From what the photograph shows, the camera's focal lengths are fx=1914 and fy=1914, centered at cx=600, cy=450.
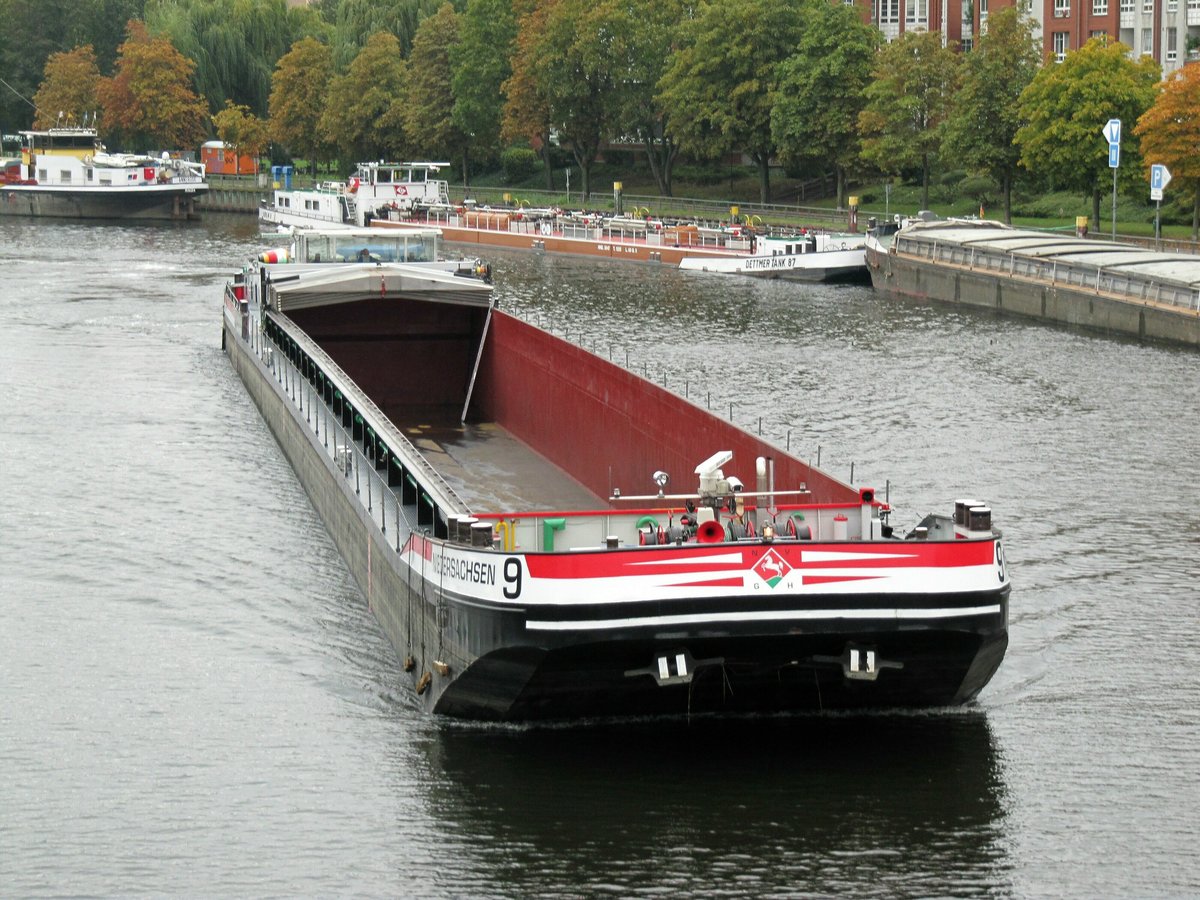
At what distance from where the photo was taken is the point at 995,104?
75.4 m

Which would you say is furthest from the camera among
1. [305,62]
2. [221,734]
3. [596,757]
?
[305,62]

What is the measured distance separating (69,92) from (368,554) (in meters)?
122

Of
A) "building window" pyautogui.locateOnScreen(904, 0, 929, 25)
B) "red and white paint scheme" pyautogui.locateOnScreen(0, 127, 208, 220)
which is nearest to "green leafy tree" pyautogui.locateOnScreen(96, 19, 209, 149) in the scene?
"red and white paint scheme" pyautogui.locateOnScreen(0, 127, 208, 220)

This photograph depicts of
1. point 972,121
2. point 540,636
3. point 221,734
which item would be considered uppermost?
point 972,121

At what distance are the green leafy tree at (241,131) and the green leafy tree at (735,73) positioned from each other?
42.8 meters

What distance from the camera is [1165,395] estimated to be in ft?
130

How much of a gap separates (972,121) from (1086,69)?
5561 millimetres

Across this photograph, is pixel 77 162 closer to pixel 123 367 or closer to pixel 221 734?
pixel 123 367

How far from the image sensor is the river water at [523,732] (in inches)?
609

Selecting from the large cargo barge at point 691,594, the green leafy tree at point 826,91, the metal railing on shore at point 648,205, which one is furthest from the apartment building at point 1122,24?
the large cargo barge at point 691,594

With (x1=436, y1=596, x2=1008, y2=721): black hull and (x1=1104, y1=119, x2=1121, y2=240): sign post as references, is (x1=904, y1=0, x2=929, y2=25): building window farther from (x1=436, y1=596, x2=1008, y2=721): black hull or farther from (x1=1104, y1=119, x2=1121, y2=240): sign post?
(x1=436, y1=596, x2=1008, y2=721): black hull

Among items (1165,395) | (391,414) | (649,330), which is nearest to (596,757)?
(391,414)

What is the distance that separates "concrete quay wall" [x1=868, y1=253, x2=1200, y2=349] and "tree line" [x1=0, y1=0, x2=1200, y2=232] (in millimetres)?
10667

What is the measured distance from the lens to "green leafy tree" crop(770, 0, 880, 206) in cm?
8469
